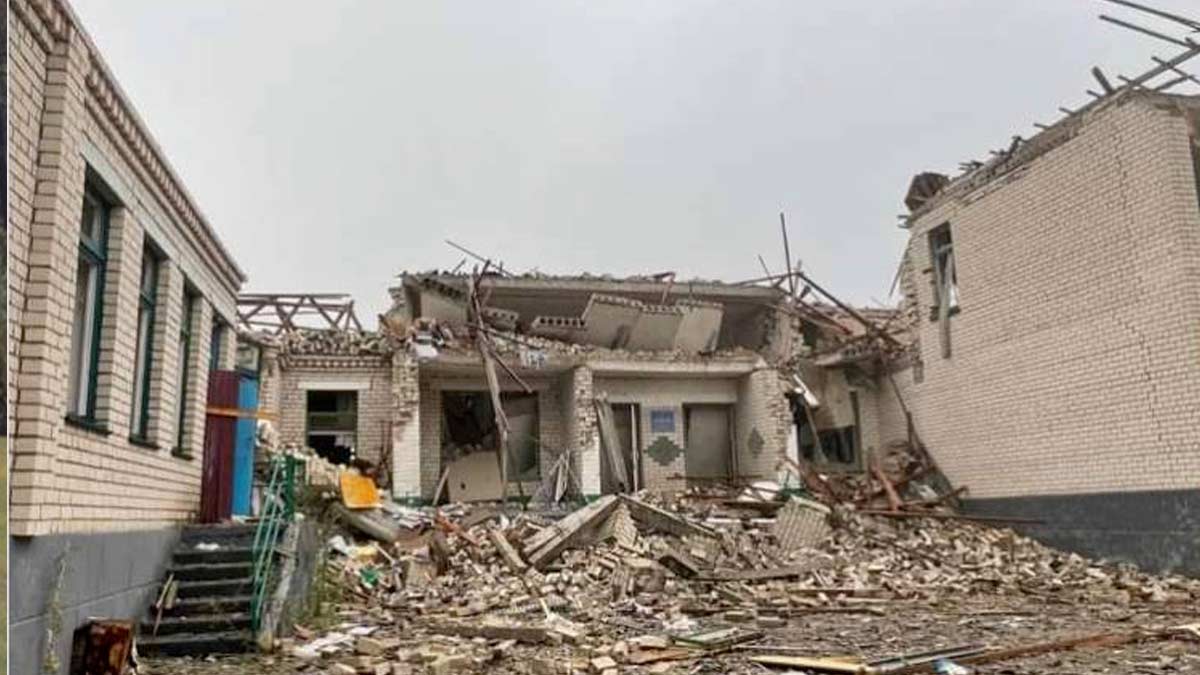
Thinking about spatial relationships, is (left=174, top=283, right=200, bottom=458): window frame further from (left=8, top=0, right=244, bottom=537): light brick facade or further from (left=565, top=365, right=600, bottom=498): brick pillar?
(left=565, top=365, right=600, bottom=498): brick pillar

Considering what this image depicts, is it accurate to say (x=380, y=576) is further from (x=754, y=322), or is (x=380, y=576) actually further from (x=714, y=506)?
(x=754, y=322)

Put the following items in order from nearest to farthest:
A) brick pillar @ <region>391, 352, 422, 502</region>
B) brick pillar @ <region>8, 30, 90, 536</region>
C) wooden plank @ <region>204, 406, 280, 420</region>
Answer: brick pillar @ <region>8, 30, 90, 536</region>, wooden plank @ <region>204, 406, 280, 420</region>, brick pillar @ <region>391, 352, 422, 502</region>

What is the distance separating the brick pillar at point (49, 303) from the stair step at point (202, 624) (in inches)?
104

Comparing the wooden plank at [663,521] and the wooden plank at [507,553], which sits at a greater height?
the wooden plank at [663,521]

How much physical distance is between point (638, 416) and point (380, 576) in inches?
379

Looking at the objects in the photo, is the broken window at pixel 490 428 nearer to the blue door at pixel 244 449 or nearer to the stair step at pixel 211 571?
the blue door at pixel 244 449

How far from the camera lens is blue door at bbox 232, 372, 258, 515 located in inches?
451

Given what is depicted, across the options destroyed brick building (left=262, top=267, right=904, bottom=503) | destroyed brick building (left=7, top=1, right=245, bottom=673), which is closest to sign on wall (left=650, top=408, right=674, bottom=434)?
destroyed brick building (left=262, top=267, right=904, bottom=503)

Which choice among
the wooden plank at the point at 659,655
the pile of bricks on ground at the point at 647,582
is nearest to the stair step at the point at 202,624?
the pile of bricks on ground at the point at 647,582

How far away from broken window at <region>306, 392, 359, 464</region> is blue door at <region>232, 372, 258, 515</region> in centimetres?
666

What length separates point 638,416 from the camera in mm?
20703

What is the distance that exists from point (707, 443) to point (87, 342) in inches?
624

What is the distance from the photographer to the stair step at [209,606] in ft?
27.9

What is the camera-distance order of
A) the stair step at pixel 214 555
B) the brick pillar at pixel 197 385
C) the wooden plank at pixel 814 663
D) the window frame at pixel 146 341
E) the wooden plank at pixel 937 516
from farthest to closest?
the wooden plank at pixel 937 516, the brick pillar at pixel 197 385, the stair step at pixel 214 555, the window frame at pixel 146 341, the wooden plank at pixel 814 663
